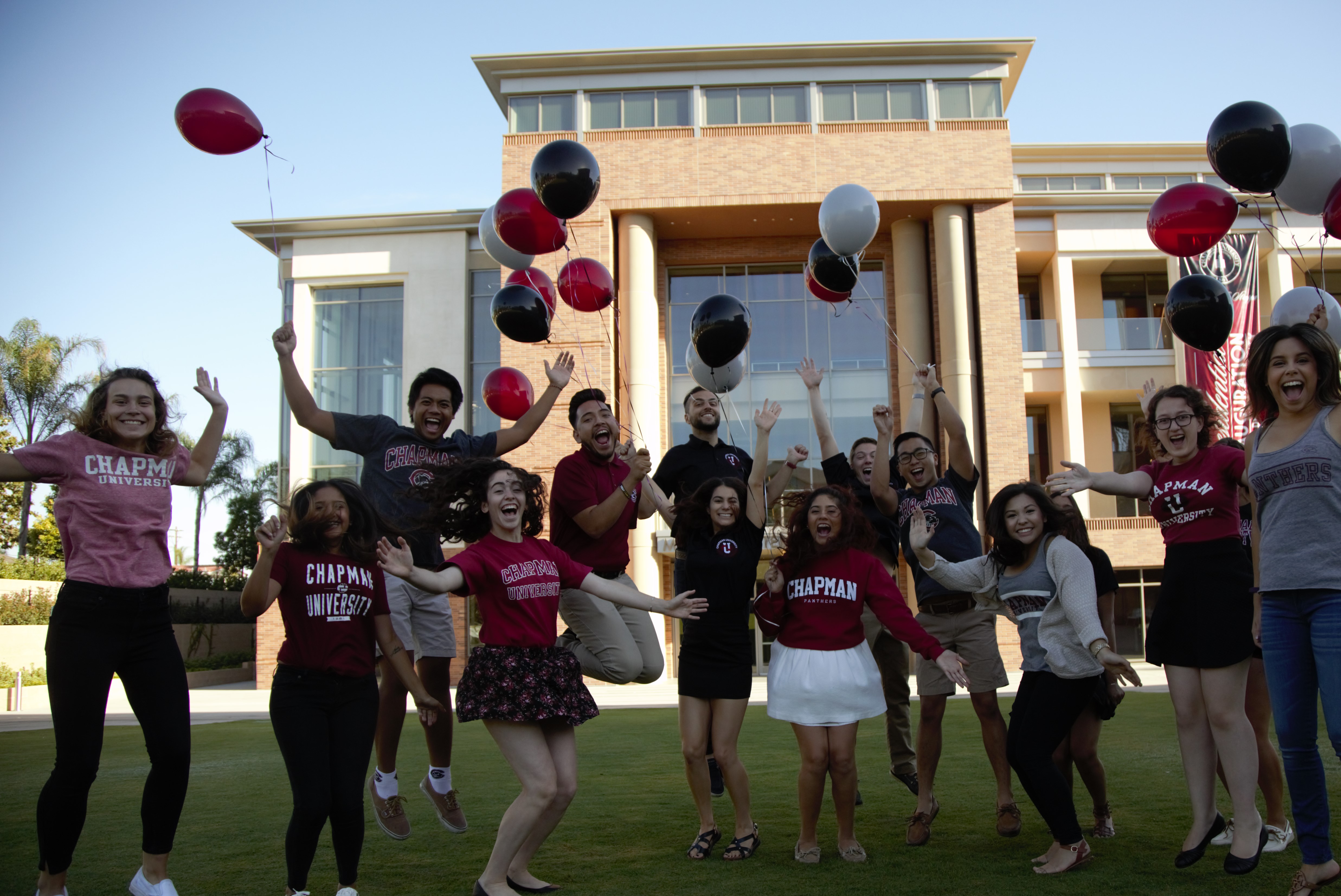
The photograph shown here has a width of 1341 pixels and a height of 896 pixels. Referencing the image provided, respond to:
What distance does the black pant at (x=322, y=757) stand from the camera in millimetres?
3982

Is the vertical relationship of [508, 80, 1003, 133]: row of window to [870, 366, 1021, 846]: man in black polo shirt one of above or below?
above

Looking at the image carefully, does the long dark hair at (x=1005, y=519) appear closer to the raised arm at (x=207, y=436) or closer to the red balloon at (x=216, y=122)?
the raised arm at (x=207, y=436)

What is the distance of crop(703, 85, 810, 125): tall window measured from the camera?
85.1ft

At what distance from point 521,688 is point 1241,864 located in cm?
306

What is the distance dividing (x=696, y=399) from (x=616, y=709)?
34.7 ft

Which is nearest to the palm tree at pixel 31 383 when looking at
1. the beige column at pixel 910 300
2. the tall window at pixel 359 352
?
the tall window at pixel 359 352

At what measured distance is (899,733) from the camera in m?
6.24

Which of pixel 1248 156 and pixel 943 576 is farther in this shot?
pixel 1248 156

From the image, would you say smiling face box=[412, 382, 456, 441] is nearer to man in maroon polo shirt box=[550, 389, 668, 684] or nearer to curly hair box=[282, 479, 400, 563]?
man in maroon polo shirt box=[550, 389, 668, 684]

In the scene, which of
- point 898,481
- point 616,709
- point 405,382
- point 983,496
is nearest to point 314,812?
point 898,481

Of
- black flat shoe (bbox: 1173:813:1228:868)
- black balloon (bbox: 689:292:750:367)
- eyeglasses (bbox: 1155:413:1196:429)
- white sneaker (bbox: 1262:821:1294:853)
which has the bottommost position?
white sneaker (bbox: 1262:821:1294:853)

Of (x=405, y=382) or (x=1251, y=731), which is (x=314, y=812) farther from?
(x=405, y=382)

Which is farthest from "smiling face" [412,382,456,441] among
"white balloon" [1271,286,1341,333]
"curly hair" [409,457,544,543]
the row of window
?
the row of window

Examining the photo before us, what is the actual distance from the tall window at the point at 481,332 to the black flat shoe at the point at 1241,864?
972 inches
